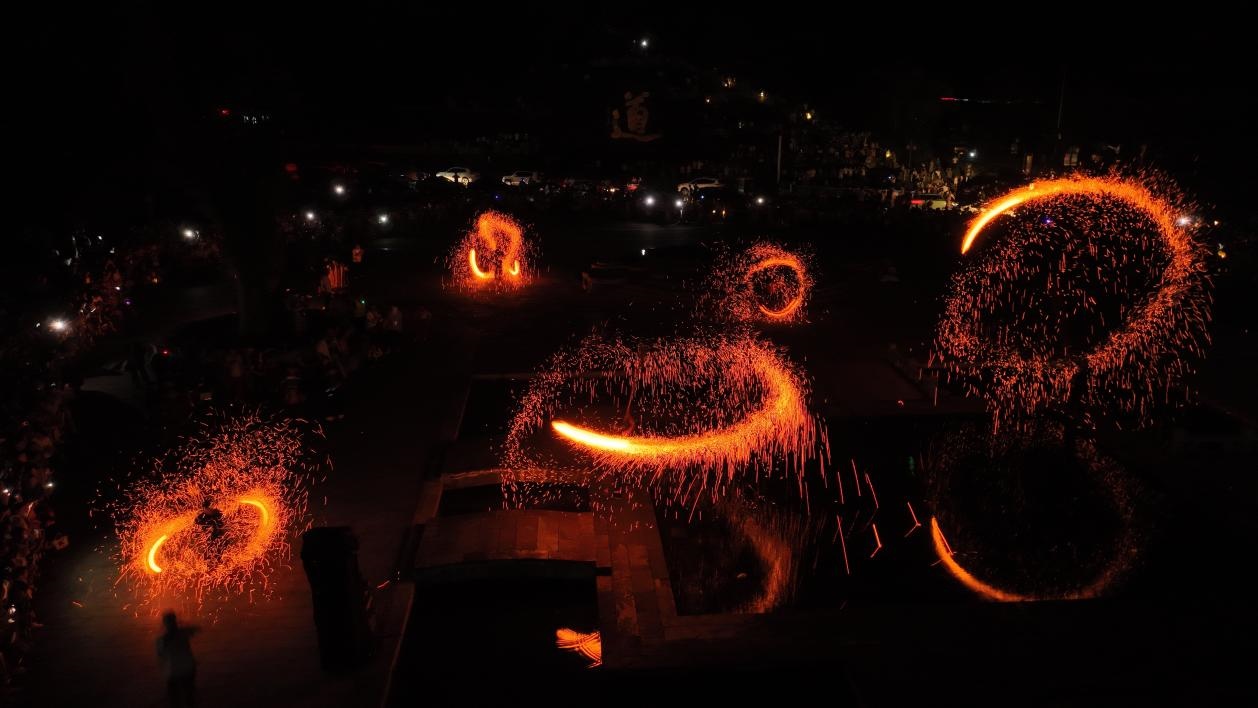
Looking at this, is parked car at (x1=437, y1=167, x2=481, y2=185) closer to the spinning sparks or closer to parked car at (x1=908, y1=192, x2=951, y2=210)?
parked car at (x1=908, y1=192, x2=951, y2=210)

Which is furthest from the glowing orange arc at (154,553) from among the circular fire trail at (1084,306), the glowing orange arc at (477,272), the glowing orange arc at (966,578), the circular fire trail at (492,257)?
the glowing orange arc at (477,272)

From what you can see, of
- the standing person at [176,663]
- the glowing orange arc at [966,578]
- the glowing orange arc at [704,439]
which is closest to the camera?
the standing person at [176,663]

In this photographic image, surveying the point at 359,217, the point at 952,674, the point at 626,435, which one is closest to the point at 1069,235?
the point at 626,435

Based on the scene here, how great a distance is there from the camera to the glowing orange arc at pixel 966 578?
8070 mm

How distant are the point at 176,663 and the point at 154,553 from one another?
2736 mm

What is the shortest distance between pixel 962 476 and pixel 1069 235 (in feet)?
37.1

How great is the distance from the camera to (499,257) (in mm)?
24531

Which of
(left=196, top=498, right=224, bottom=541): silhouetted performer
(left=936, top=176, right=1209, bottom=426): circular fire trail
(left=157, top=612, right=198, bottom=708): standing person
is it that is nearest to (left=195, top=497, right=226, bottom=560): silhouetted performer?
(left=196, top=498, right=224, bottom=541): silhouetted performer

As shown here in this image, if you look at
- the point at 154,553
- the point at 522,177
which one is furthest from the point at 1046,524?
the point at 522,177

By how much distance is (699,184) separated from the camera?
38469mm

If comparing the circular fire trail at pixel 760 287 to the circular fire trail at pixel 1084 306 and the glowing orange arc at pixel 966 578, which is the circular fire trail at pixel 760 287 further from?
the glowing orange arc at pixel 966 578

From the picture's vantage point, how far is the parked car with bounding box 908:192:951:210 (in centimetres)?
3302

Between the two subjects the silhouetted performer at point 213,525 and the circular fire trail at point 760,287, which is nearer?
the silhouetted performer at point 213,525

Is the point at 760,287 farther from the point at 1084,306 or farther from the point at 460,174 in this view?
the point at 460,174
